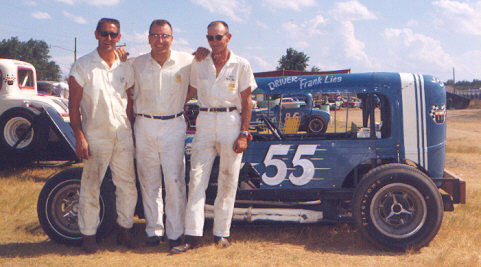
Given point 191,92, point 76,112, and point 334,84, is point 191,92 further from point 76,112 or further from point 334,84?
point 334,84

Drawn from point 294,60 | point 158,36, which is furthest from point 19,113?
point 294,60

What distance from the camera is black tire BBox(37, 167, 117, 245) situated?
438 cm

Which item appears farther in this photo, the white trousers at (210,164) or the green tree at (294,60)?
the green tree at (294,60)

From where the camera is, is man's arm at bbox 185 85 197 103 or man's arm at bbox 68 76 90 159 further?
man's arm at bbox 185 85 197 103

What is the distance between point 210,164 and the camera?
4.20 meters

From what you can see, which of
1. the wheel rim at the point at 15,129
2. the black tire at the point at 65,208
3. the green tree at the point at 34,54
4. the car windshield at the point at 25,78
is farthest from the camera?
the green tree at the point at 34,54

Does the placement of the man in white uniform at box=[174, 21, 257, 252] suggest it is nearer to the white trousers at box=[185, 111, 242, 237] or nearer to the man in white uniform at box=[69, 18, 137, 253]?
the white trousers at box=[185, 111, 242, 237]

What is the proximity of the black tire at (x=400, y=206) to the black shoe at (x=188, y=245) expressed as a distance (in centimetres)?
148

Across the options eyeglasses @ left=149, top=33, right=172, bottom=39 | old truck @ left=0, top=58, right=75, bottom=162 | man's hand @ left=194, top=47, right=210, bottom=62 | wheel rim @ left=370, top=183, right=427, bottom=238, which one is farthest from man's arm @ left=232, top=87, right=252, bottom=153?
old truck @ left=0, top=58, right=75, bottom=162

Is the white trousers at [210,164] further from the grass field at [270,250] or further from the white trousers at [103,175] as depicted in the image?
the white trousers at [103,175]

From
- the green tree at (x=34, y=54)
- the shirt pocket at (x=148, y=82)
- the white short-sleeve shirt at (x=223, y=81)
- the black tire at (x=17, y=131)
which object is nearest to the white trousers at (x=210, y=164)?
the white short-sleeve shirt at (x=223, y=81)

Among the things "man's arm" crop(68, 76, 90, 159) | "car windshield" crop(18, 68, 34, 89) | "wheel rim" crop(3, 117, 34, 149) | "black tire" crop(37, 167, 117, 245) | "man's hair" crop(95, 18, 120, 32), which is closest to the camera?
"man's arm" crop(68, 76, 90, 159)

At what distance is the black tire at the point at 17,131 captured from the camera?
8.51 m

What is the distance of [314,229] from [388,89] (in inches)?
67.0
